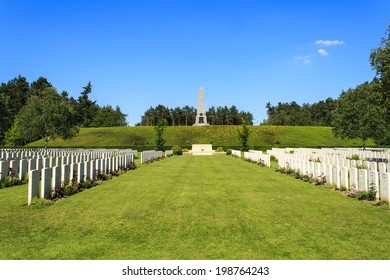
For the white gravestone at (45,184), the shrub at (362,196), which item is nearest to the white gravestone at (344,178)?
the shrub at (362,196)

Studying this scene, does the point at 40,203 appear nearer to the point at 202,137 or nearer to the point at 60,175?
the point at 60,175

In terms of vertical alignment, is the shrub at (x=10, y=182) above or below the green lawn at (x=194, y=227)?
above

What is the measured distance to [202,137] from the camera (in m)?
79.1

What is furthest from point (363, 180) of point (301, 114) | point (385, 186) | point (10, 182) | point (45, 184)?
point (301, 114)

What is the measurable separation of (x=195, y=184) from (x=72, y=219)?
6.53 meters

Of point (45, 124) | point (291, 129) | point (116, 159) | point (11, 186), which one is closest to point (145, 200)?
point (11, 186)

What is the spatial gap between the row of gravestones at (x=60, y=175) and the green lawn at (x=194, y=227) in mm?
610

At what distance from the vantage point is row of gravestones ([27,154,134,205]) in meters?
8.80

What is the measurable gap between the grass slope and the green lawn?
6184 centimetres

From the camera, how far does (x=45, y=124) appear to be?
36.8 m

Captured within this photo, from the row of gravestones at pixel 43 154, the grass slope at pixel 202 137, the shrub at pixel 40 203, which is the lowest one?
the shrub at pixel 40 203

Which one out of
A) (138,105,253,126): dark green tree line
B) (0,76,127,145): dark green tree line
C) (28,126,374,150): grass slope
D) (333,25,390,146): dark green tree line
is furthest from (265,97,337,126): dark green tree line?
(333,25,390,146): dark green tree line

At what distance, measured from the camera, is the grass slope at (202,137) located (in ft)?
239

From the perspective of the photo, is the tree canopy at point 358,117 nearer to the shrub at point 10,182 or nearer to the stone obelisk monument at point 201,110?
the shrub at point 10,182
